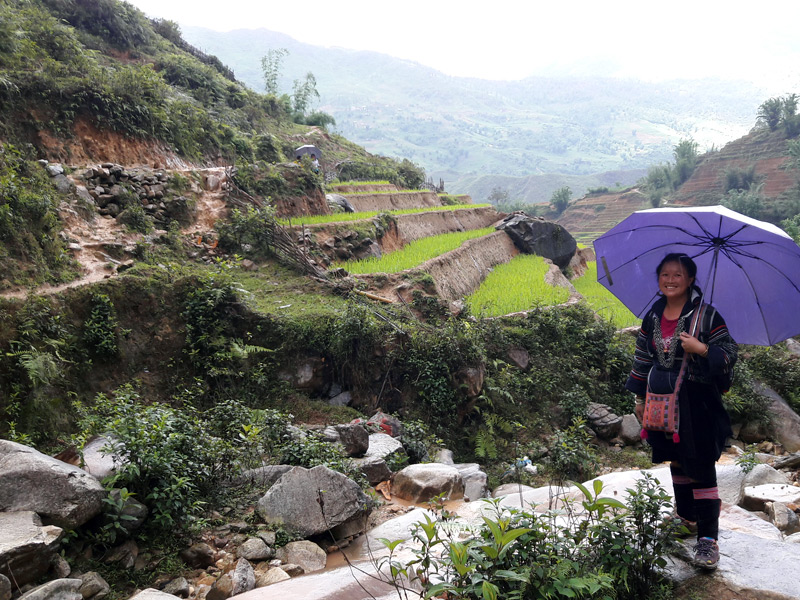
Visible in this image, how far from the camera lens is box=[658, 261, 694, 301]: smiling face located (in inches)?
125

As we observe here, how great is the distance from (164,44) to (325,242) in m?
26.5

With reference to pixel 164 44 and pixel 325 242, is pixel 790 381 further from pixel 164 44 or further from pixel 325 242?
pixel 164 44

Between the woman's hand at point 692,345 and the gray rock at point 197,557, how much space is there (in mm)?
3497

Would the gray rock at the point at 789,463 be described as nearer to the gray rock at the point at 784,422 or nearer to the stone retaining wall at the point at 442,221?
the gray rock at the point at 784,422

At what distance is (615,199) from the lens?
200 feet

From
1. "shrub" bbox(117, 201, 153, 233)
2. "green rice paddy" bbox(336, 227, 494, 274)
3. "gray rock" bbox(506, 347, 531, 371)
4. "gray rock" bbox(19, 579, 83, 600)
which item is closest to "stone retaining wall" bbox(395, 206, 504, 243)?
"green rice paddy" bbox(336, 227, 494, 274)

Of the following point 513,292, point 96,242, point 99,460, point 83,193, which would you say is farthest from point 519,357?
point 83,193

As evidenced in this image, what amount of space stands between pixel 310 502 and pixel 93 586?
148cm

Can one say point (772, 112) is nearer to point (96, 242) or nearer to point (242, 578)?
point (96, 242)

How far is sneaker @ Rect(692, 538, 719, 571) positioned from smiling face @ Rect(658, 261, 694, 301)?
1502mm

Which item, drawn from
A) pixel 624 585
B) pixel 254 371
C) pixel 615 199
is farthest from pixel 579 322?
pixel 615 199

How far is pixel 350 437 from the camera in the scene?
5809mm

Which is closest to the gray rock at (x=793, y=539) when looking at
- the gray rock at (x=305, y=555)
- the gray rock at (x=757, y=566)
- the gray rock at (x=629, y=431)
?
the gray rock at (x=757, y=566)

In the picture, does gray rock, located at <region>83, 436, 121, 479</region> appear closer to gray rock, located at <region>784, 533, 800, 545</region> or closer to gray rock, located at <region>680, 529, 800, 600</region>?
gray rock, located at <region>680, 529, 800, 600</region>
